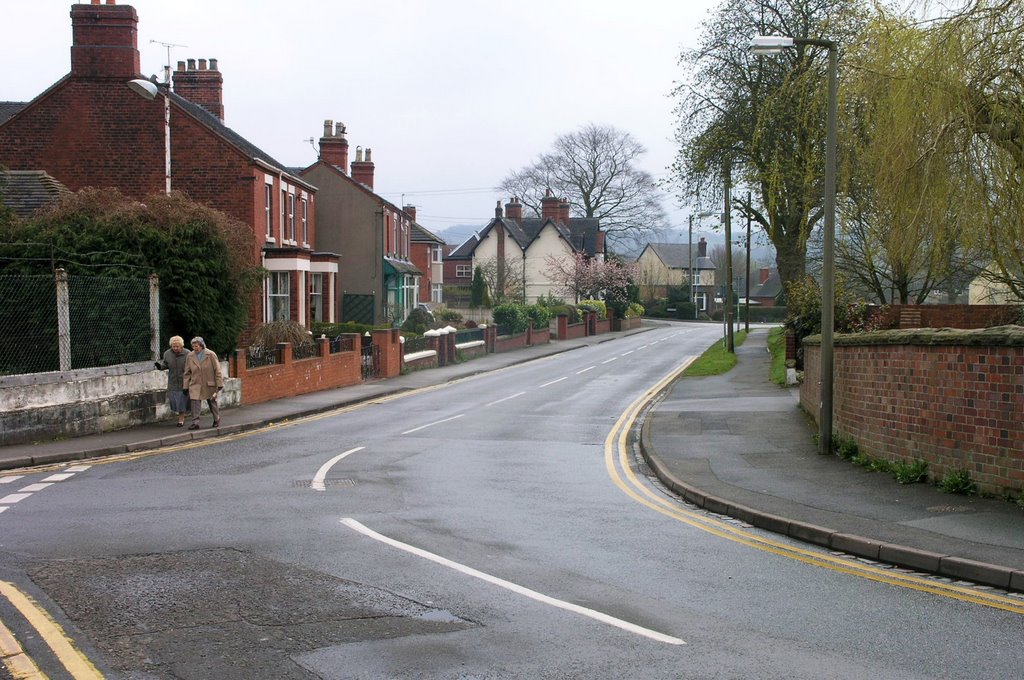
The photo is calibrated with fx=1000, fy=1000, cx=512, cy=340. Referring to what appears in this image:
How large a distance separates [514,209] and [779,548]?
80024 millimetres

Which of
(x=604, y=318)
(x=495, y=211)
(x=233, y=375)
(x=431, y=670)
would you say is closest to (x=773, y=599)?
(x=431, y=670)

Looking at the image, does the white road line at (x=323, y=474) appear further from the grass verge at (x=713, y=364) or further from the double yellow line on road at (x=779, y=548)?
the grass verge at (x=713, y=364)

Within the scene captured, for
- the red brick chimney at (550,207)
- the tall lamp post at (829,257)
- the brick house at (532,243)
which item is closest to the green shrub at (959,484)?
the tall lamp post at (829,257)

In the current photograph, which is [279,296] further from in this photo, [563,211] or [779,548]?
[563,211]

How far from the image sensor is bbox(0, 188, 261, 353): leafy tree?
65.7ft

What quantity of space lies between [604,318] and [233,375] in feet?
184

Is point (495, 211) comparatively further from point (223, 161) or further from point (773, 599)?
point (773, 599)

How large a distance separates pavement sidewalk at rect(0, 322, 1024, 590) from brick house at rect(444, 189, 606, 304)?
59.0m

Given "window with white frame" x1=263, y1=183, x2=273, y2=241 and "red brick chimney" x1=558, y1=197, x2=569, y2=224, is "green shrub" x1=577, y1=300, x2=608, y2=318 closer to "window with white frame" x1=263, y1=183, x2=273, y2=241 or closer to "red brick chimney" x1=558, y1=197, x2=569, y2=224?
"red brick chimney" x1=558, y1=197, x2=569, y2=224

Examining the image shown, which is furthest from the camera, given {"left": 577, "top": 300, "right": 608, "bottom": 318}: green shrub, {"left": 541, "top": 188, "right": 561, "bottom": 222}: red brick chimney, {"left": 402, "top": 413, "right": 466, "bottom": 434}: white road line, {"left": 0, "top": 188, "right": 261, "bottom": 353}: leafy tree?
{"left": 541, "top": 188, "right": 561, "bottom": 222}: red brick chimney

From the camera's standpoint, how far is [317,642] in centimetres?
628

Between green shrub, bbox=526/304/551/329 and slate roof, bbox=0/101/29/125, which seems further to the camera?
green shrub, bbox=526/304/551/329

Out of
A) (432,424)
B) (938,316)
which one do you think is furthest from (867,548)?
(938,316)

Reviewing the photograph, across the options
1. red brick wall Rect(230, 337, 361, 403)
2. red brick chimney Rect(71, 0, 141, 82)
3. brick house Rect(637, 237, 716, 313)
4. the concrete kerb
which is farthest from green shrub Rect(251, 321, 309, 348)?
brick house Rect(637, 237, 716, 313)
